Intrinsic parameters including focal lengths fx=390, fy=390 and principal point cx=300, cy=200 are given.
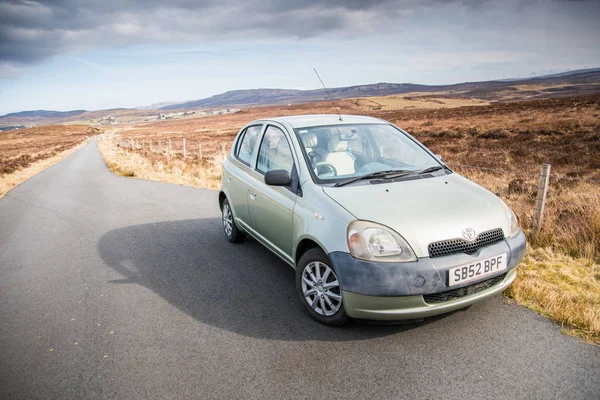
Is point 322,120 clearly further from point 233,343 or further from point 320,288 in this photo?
point 233,343

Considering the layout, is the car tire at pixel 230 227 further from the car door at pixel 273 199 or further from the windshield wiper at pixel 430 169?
the windshield wiper at pixel 430 169

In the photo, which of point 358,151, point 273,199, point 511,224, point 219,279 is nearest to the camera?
point 511,224

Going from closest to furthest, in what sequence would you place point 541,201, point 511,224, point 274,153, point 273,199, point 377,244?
point 377,244 → point 511,224 → point 273,199 → point 274,153 → point 541,201

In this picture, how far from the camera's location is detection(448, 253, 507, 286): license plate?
9.75ft

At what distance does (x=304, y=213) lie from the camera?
356cm

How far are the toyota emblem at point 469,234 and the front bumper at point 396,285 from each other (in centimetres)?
13

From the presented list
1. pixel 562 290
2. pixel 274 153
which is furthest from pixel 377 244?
pixel 562 290

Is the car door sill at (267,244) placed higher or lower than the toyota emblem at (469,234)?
lower

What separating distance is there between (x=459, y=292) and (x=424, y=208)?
714mm

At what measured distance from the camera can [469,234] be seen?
121 inches

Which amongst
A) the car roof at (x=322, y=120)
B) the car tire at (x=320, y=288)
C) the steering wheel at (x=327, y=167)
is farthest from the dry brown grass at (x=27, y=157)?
the car tire at (x=320, y=288)

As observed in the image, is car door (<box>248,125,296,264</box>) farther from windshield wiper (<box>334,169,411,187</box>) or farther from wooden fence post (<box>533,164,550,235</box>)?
wooden fence post (<box>533,164,550,235</box>)

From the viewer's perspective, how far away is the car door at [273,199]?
3924 mm

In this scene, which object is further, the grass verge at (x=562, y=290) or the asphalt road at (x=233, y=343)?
the grass verge at (x=562, y=290)
